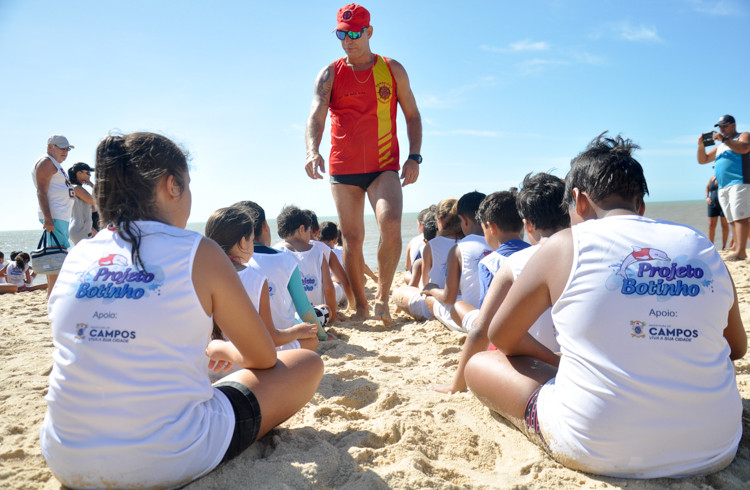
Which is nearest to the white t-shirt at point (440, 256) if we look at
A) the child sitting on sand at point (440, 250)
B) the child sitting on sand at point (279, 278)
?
the child sitting on sand at point (440, 250)

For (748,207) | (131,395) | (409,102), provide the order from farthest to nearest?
1. (748,207)
2. (409,102)
3. (131,395)

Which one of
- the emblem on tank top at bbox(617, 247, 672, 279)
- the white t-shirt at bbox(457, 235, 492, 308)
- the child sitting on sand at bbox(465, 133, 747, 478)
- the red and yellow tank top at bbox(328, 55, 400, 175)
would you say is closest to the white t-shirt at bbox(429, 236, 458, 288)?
the white t-shirt at bbox(457, 235, 492, 308)

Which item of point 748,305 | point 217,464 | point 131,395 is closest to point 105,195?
point 131,395

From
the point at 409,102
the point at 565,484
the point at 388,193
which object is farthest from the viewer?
the point at 409,102

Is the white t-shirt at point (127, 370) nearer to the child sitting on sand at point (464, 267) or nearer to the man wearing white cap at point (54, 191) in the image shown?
the child sitting on sand at point (464, 267)

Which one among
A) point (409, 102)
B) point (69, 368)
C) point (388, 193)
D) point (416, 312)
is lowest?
point (416, 312)

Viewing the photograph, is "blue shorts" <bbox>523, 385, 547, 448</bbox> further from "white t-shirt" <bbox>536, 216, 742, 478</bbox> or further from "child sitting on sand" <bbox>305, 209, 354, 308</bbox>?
"child sitting on sand" <bbox>305, 209, 354, 308</bbox>

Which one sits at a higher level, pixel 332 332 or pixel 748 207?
pixel 748 207

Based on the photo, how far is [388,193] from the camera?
4637 mm

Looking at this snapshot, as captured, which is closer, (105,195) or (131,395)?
(131,395)

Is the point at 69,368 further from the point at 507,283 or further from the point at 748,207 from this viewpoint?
the point at 748,207

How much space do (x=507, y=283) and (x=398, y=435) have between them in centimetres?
85

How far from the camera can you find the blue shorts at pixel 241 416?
1.80 metres

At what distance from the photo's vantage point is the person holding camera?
6.85 m
